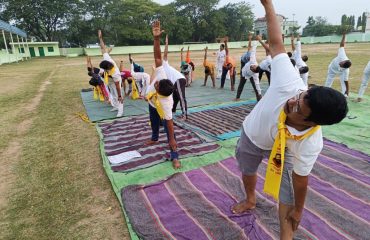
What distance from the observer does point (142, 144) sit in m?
4.71

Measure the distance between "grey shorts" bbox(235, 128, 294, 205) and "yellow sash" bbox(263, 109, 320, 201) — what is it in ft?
0.31

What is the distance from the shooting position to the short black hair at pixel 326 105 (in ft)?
4.58

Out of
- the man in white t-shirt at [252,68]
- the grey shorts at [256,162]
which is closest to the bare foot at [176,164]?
the grey shorts at [256,162]

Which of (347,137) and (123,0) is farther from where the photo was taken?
(123,0)

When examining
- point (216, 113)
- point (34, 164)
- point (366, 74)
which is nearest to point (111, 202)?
point (34, 164)

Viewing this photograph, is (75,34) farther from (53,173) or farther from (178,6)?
(53,173)

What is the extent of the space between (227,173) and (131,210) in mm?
1414

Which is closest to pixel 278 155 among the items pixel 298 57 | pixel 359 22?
pixel 298 57

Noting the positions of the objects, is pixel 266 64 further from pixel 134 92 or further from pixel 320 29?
pixel 320 29

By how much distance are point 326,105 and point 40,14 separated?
50.7 m

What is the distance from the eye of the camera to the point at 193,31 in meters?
48.2

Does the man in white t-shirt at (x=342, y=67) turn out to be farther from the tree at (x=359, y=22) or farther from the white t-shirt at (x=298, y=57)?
the tree at (x=359, y=22)

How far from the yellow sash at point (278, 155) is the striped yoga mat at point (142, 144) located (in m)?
2.28

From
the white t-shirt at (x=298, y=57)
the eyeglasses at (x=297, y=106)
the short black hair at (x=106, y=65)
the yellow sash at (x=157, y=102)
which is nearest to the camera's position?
the eyeglasses at (x=297, y=106)
